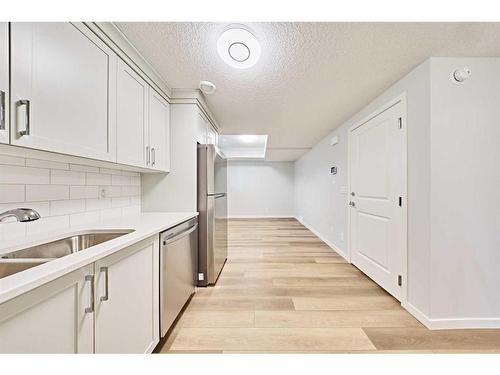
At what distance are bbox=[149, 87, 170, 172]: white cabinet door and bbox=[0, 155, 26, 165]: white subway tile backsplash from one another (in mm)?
969

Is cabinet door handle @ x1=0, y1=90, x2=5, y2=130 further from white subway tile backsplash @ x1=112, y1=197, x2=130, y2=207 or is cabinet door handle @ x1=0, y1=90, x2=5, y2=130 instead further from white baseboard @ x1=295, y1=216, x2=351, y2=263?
white baseboard @ x1=295, y1=216, x2=351, y2=263

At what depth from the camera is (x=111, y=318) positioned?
3.72 ft

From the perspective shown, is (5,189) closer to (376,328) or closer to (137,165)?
(137,165)

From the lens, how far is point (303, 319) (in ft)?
6.69

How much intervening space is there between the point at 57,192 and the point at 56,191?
0.01 meters

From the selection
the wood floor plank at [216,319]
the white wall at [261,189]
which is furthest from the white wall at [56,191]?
the white wall at [261,189]

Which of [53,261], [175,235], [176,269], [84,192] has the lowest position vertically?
[176,269]

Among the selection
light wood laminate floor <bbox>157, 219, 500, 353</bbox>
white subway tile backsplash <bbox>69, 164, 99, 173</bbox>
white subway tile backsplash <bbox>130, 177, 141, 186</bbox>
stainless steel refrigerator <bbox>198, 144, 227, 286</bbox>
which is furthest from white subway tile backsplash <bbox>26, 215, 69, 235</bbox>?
stainless steel refrigerator <bbox>198, 144, 227, 286</bbox>

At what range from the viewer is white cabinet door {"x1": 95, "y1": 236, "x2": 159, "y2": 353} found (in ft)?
3.53

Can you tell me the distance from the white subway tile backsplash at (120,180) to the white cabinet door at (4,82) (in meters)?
1.28

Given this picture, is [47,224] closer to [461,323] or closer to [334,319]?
[334,319]

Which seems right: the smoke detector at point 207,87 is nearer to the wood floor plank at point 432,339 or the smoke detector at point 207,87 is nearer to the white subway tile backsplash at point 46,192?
the white subway tile backsplash at point 46,192

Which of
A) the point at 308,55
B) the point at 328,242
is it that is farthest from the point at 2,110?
the point at 328,242

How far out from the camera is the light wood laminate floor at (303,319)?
1.70 metres
